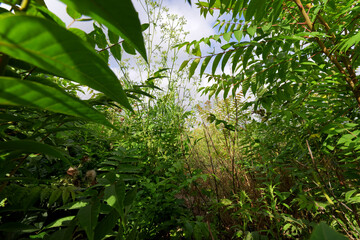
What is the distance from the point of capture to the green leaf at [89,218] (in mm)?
451

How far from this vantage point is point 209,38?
113 centimetres

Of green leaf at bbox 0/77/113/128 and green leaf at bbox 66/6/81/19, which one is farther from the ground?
green leaf at bbox 66/6/81/19

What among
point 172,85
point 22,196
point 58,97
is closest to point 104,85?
point 58,97

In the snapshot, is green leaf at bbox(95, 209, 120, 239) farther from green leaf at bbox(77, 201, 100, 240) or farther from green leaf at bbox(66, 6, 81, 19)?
green leaf at bbox(66, 6, 81, 19)

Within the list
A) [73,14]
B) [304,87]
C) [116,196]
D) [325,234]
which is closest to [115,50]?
[73,14]

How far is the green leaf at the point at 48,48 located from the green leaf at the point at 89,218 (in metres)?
0.42

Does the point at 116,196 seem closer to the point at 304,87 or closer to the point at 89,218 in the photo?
the point at 89,218

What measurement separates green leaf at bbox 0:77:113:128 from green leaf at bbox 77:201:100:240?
377mm

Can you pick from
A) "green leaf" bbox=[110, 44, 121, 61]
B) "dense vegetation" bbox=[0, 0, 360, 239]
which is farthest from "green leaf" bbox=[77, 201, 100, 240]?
"green leaf" bbox=[110, 44, 121, 61]

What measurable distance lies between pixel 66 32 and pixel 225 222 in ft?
5.33

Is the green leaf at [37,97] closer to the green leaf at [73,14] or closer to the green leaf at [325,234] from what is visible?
the green leaf at [325,234]

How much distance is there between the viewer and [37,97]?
7.1 inches

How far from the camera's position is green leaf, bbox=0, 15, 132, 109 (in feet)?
0.49

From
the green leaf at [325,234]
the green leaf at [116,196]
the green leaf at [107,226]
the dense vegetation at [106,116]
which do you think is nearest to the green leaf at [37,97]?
the dense vegetation at [106,116]
